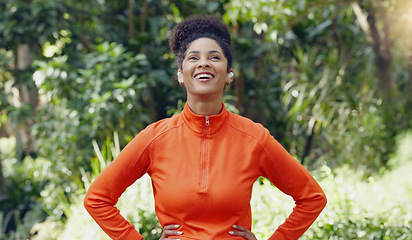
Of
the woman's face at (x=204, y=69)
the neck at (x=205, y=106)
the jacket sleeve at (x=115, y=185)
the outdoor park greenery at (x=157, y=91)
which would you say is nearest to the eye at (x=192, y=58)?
the woman's face at (x=204, y=69)

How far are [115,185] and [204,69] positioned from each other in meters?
0.58

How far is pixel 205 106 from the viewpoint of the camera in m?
2.03

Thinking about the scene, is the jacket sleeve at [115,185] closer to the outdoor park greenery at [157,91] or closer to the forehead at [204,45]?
the forehead at [204,45]

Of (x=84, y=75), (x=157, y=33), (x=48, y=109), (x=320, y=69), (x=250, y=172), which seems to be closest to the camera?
(x=250, y=172)

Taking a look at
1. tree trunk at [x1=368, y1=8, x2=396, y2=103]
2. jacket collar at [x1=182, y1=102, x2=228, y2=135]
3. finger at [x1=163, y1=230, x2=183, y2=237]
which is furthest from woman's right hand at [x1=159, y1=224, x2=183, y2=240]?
tree trunk at [x1=368, y1=8, x2=396, y2=103]

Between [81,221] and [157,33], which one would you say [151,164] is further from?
[157,33]

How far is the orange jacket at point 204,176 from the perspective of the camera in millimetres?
1928

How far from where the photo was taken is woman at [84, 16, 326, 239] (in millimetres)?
1933

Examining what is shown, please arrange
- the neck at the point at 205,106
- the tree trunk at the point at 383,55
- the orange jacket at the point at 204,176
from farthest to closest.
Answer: the tree trunk at the point at 383,55 → the neck at the point at 205,106 → the orange jacket at the point at 204,176

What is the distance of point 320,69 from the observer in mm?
9117

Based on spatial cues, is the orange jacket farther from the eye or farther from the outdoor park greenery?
the outdoor park greenery

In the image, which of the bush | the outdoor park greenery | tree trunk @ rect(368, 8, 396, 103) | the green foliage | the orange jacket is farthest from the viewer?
tree trunk @ rect(368, 8, 396, 103)

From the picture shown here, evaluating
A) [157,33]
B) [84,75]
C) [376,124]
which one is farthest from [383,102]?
[84,75]

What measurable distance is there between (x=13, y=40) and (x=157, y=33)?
194 cm
